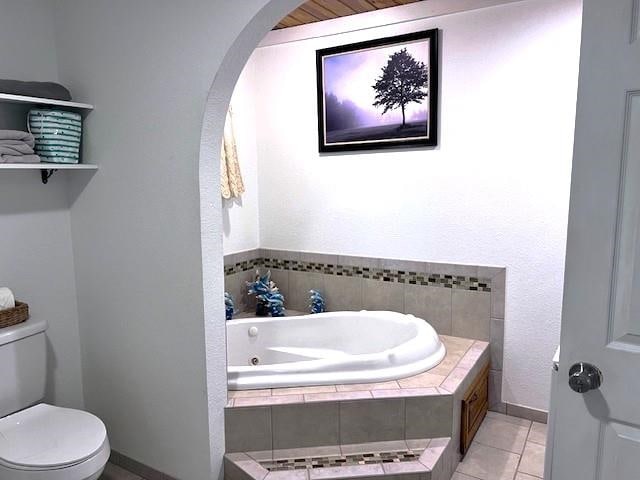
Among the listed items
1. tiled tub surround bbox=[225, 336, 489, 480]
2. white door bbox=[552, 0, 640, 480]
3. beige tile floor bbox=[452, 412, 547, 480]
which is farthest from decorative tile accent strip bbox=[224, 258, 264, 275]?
white door bbox=[552, 0, 640, 480]

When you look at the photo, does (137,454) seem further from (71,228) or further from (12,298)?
(71,228)

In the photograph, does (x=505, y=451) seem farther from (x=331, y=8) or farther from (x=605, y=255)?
(x=331, y=8)

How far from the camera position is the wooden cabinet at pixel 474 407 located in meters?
2.47

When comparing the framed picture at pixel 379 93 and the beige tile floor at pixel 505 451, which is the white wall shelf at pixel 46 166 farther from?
the beige tile floor at pixel 505 451

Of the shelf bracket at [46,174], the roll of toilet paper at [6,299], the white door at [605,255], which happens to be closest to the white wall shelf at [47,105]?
the shelf bracket at [46,174]

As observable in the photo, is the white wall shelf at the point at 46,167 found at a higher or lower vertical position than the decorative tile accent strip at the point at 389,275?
higher

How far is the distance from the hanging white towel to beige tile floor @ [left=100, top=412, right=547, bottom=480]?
5.91 ft

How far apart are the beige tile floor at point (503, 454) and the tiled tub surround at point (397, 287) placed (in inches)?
7.8

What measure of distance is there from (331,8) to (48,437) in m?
2.73

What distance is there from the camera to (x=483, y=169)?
9.64 feet

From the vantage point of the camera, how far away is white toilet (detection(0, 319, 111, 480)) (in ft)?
5.79

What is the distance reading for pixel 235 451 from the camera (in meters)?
2.21

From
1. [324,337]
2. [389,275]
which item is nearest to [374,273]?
[389,275]

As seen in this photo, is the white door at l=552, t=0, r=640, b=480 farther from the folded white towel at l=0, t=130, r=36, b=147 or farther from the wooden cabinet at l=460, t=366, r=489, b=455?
the folded white towel at l=0, t=130, r=36, b=147
